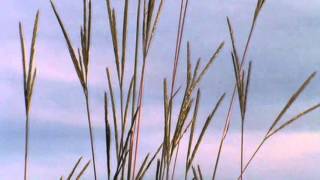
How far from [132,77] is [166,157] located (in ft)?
0.75

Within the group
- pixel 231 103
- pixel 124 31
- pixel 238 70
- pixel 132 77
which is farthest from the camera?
pixel 231 103

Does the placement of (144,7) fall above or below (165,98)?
above

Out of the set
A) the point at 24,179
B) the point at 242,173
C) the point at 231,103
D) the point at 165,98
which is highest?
the point at 231,103

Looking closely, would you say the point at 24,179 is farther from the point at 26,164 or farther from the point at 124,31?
the point at 124,31

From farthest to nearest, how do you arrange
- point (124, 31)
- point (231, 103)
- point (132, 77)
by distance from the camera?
1. point (231, 103)
2. point (132, 77)
3. point (124, 31)

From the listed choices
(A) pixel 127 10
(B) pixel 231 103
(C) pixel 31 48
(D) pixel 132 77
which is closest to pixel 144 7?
(A) pixel 127 10

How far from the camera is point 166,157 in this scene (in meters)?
1.50

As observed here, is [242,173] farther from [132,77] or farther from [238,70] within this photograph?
[132,77]

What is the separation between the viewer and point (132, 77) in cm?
152

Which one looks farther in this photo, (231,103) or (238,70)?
(231,103)

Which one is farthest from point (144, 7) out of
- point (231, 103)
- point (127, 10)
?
point (231, 103)

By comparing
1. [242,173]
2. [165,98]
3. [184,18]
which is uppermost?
[184,18]

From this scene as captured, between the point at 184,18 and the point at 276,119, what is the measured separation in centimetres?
42

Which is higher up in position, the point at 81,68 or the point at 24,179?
the point at 81,68
